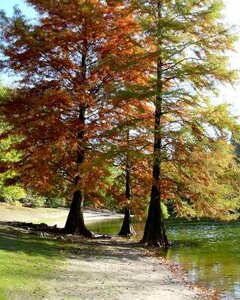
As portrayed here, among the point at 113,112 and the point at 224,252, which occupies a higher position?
the point at 113,112

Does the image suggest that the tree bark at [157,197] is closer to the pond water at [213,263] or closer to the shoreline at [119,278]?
the pond water at [213,263]

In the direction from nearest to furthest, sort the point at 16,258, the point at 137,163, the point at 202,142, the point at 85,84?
the point at 16,258 < the point at 202,142 < the point at 85,84 < the point at 137,163

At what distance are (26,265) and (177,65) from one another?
42.4ft

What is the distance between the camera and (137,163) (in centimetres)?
2722

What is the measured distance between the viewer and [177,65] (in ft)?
76.1

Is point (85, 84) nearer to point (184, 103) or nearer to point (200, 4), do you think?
point (184, 103)

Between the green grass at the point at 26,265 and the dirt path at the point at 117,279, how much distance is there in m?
0.39

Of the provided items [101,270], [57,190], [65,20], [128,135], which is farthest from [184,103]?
[101,270]

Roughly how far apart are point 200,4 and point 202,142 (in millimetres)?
6673

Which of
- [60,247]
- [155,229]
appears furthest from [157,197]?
[60,247]

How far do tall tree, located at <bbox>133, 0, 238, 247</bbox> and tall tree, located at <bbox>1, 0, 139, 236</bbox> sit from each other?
1740 millimetres

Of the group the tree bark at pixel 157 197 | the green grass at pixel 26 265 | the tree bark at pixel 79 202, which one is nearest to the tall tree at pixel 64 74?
the tree bark at pixel 79 202

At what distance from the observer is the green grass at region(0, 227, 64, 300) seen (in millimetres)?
11180

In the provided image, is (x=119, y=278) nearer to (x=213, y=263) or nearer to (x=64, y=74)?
(x=213, y=263)
